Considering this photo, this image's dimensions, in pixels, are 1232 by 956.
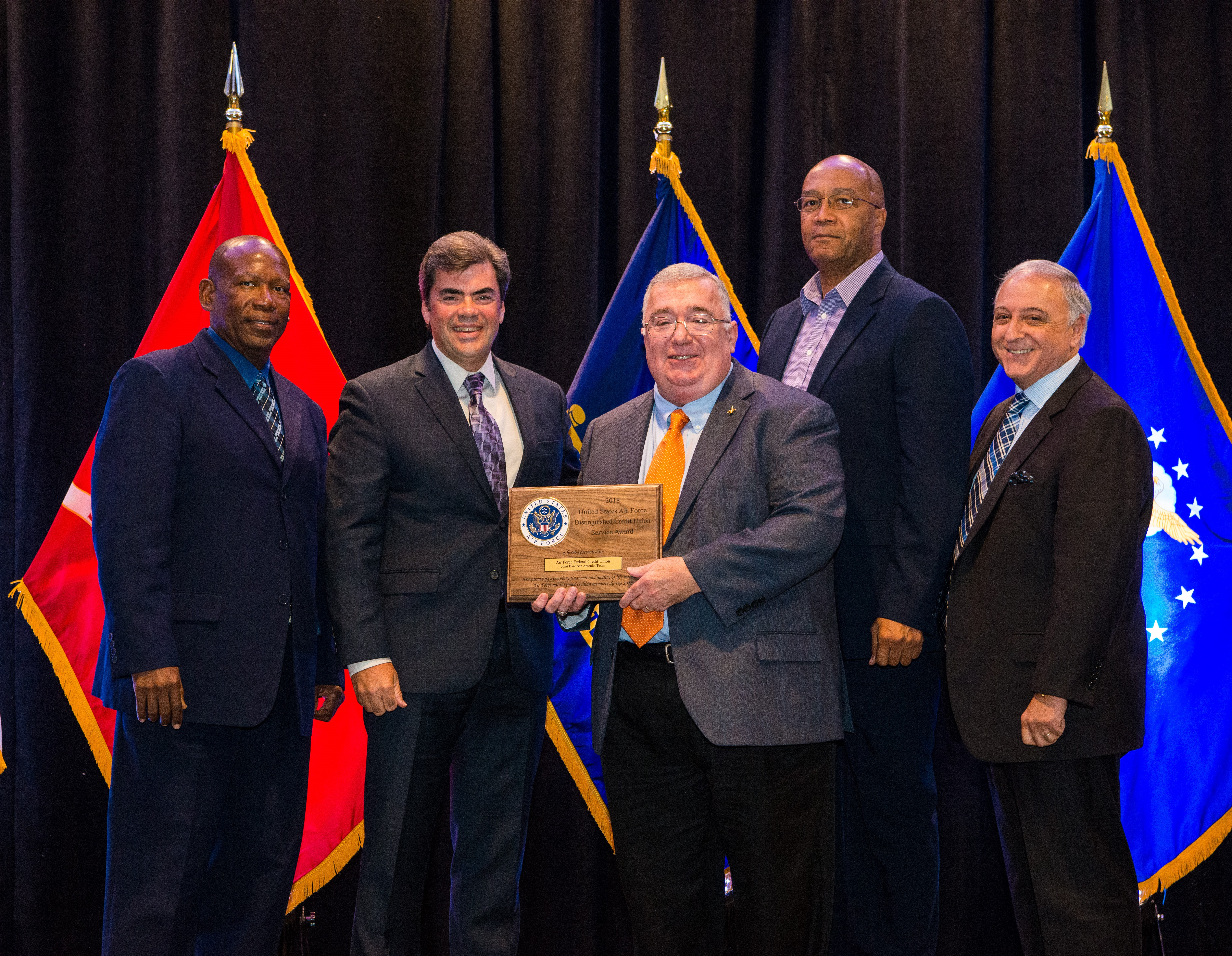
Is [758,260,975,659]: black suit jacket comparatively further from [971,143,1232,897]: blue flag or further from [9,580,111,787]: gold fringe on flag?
[9,580,111,787]: gold fringe on flag

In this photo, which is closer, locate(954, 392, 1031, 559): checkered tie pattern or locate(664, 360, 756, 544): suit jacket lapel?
locate(664, 360, 756, 544): suit jacket lapel

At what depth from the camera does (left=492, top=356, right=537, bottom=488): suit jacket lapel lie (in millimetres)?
2607

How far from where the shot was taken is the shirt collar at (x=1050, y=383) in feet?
8.28

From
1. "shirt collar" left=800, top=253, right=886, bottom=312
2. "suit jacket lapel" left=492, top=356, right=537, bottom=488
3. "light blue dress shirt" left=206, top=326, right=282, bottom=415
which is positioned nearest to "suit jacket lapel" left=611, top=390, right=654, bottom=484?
"suit jacket lapel" left=492, top=356, right=537, bottom=488

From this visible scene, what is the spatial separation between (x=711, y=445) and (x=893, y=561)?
64cm

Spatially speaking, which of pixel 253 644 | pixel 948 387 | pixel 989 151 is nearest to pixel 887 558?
pixel 948 387

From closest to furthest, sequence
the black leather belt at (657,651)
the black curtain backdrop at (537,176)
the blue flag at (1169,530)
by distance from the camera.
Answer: the black leather belt at (657,651) < the blue flag at (1169,530) < the black curtain backdrop at (537,176)

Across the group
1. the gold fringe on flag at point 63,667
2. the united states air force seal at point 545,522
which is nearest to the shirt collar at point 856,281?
the united states air force seal at point 545,522

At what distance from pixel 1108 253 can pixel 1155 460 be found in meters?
0.74

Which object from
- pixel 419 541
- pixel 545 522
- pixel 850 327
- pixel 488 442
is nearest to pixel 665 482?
pixel 545 522

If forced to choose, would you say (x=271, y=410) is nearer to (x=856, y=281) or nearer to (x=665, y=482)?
(x=665, y=482)

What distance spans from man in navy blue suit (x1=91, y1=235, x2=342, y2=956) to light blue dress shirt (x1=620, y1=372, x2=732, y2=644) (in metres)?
0.91

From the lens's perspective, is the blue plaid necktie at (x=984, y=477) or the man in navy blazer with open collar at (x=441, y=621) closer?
the man in navy blazer with open collar at (x=441, y=621)

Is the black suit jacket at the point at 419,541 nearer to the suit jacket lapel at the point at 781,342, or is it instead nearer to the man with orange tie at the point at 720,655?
the man with orange tie at the point at 720,655
